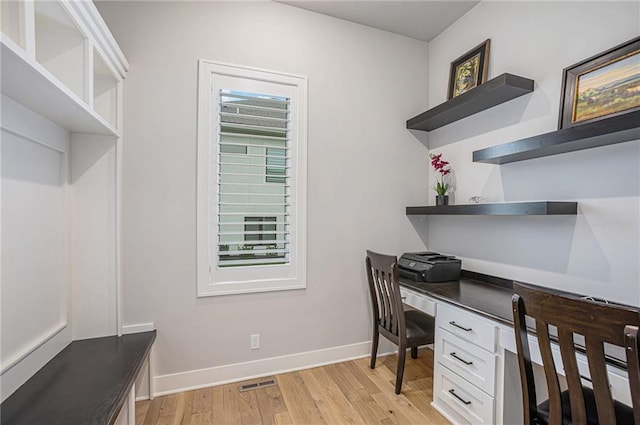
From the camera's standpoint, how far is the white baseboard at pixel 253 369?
2266 millimetres

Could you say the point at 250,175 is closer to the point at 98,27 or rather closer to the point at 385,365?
the point at 98,27

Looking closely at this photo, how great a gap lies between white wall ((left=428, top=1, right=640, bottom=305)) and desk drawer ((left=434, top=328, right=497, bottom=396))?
28.1 inches

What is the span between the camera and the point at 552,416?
126 cm

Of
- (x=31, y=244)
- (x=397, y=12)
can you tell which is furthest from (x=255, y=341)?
(x=397, y=12)

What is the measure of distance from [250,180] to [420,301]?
1.63 m

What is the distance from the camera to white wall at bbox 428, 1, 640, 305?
5.45ft

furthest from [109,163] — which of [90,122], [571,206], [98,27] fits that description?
[571,206]

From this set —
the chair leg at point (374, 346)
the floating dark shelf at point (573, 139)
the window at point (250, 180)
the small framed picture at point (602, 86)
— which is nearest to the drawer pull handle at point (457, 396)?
the chair leg at point (374, 346)

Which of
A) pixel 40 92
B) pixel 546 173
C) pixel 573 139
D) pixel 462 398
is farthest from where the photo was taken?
pixel 546 173

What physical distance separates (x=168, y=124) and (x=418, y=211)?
7.33 feet

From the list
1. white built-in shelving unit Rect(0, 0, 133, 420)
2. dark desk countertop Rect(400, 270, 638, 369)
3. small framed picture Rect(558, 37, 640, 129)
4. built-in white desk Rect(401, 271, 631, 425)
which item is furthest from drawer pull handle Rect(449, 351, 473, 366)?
white built-in shelving unit Rect(0, 0, 133, 420)

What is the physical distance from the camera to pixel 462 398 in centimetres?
189

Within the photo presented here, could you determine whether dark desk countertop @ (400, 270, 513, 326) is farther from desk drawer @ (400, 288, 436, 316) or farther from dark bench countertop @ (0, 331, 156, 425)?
dark bench countertop @ (0, 331, 156, 425)

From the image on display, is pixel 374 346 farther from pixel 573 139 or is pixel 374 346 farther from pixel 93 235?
pixel 93 235
